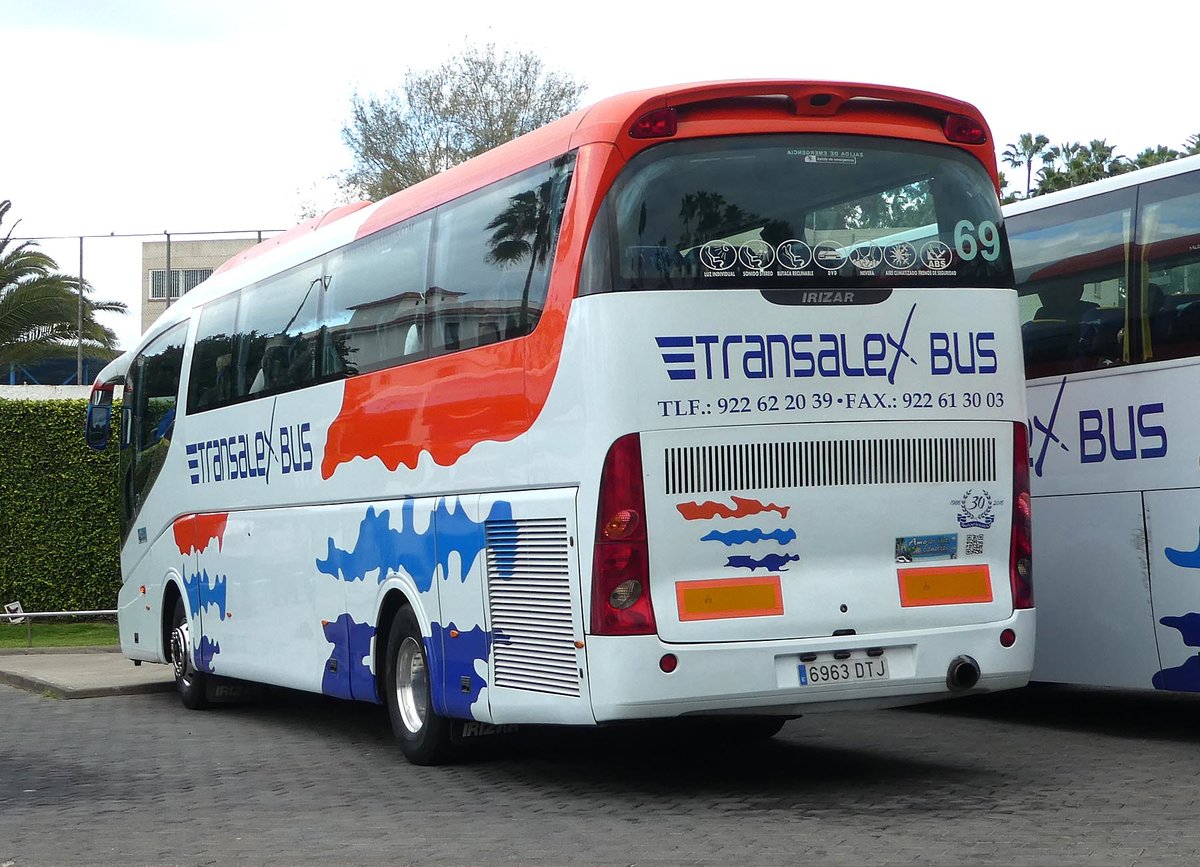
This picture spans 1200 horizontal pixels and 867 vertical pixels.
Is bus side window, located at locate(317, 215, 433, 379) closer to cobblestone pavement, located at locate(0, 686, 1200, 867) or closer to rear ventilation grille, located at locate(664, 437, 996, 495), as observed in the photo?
rear ventilation grille, located at locate(664, 437, 996, 495)

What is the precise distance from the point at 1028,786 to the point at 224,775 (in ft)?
15.9

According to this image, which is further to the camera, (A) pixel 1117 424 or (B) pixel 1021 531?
(A) pixel 1117 424

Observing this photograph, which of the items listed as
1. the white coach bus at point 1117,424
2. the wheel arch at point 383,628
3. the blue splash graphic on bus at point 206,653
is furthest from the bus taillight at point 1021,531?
the blue splash graphic on bus at point 206,653

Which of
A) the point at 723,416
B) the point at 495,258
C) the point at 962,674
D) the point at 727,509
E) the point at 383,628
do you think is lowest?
the point at 962,674

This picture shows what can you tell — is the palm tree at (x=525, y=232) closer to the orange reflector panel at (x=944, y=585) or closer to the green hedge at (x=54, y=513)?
the orange reflector panel at (x=944, y=585)

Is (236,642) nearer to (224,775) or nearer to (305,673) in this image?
(305,673)

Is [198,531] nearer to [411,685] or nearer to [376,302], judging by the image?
[376,302]

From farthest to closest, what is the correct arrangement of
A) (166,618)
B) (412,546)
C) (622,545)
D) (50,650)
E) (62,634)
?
(62,634)
(50,650)
(166,618)
(412,546)
(622,545)

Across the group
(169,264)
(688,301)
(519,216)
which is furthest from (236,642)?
(169,264)

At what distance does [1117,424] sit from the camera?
36.2 ft

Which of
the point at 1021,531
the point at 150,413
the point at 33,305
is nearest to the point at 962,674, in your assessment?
the point at 1021,531

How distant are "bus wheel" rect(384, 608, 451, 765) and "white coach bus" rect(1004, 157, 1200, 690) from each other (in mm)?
4286

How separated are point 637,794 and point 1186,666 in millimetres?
3736

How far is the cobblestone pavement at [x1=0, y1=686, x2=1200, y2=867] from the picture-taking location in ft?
24.8
